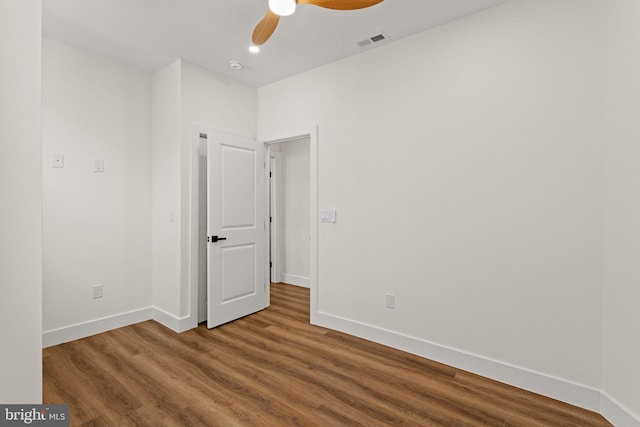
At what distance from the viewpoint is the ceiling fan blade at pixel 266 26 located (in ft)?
6.56

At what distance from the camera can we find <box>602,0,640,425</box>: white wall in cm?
169

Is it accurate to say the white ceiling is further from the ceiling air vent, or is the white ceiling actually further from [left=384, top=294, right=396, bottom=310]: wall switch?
[left=384, top=294, right=396, bottom=310]: wall switch

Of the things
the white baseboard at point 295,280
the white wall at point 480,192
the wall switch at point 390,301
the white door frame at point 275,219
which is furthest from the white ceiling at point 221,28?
the white baseboard at point 295,280

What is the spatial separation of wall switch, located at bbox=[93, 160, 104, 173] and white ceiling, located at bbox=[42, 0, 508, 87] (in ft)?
3.53

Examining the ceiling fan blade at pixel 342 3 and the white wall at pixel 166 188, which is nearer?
the ceiling fan blade at pixel 342 3

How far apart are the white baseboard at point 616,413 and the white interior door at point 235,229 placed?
311 cm

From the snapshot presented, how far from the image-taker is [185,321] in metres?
3.16

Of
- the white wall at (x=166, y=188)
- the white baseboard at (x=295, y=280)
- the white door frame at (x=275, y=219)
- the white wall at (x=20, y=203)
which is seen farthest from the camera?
the white door frame at (x=275, y=219)

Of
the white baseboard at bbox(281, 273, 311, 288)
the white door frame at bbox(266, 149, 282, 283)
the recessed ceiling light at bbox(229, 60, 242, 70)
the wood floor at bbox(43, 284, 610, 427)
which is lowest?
the wood floor at bbox(43, 284, 610, 427)

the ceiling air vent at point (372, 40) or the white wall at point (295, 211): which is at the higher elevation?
the ceiling air vent at point (372, 40)

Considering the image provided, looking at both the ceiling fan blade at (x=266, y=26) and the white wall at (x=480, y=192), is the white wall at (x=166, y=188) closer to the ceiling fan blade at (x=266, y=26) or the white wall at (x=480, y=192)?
the ceiling fan blade at (x=266, y=26)

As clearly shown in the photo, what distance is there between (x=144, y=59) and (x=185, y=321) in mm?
2721

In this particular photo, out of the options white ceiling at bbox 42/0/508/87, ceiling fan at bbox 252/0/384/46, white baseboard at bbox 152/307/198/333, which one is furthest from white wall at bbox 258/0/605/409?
white baseboard at bbox 152/307/198/333

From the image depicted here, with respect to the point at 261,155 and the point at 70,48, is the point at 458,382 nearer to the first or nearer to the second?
the point at 261,155
